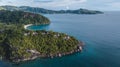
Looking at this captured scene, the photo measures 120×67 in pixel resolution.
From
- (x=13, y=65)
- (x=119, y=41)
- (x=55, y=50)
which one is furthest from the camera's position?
(x=119, y=41)

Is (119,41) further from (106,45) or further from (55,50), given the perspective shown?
(55,50)

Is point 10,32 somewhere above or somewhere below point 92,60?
above

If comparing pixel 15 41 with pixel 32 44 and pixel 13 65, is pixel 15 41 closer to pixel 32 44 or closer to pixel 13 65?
pixel 32 44

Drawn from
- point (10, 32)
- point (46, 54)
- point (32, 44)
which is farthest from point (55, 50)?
point (10, 32)

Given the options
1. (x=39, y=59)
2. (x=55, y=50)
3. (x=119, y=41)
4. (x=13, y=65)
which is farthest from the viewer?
(x=119, y=41)

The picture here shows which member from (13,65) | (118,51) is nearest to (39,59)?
(13,65)

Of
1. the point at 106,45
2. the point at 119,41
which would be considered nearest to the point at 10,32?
the point at 106,45

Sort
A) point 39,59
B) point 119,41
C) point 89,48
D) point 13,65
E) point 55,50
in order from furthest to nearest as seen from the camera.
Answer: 1. point 119,41
2. point 89,48
3. point 55,50
4. point 39,59
5. point 13,65

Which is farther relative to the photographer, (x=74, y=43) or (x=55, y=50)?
(x=74, y=43)

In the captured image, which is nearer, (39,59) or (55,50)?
(39,59)
